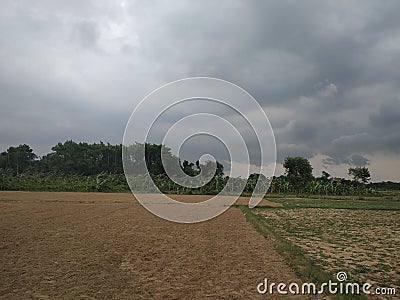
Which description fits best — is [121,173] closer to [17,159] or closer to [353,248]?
[17,159]

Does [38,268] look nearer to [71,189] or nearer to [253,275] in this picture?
[253,275]

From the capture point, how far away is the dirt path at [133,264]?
6.08 meters

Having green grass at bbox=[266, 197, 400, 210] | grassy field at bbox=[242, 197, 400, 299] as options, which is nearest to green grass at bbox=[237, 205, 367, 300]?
grassy field at bbox=[242, 197, 400, 299]

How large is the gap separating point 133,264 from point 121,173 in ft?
195

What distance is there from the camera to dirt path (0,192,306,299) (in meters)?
6.08

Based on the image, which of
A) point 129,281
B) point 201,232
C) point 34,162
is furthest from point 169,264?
point 34,162

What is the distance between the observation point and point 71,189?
47.8 m

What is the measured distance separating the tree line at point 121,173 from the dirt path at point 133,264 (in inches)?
261

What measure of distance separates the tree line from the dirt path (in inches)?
261

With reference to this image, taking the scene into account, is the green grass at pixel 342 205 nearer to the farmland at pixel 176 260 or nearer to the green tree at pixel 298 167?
the farmland at pixel 176 260

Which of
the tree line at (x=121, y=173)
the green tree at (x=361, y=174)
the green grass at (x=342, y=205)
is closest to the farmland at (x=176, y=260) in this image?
the tree line at (x=121, y=173)

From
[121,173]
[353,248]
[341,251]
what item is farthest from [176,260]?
[121,173]

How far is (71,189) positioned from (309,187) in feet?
105

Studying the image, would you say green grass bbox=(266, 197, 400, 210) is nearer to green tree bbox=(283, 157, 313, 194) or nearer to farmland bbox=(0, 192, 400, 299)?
farmland bbox=(0, 192, 400, 299)
